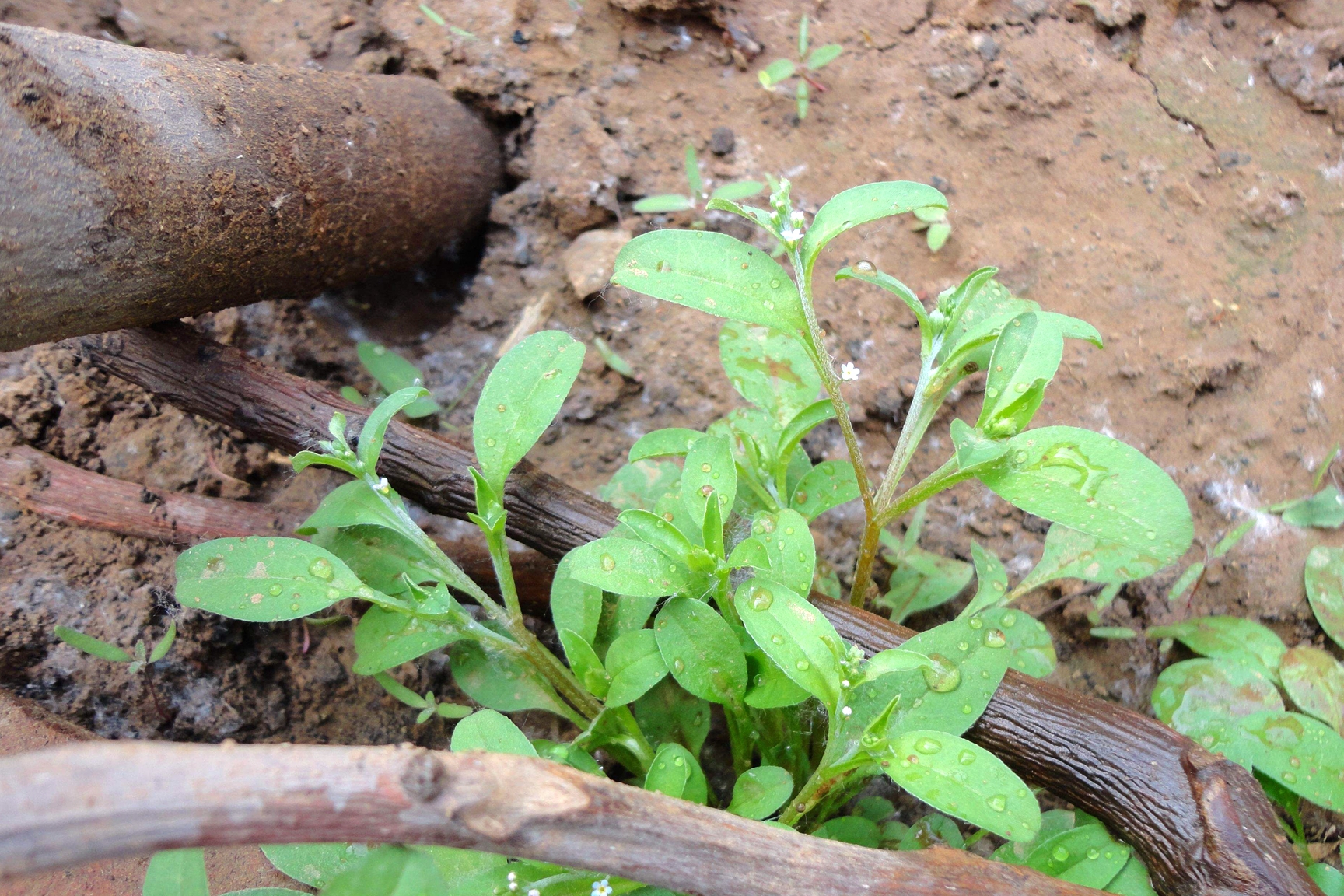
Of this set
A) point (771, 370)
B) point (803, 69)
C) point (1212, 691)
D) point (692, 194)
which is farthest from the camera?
point (803, 69)

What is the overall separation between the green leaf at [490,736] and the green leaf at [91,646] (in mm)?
809

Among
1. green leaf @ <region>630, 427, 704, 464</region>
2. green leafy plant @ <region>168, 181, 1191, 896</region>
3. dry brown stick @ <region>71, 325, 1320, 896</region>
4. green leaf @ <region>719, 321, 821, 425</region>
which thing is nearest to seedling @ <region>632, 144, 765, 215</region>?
green leaf @ <region>719, 321, 821, 425</region>

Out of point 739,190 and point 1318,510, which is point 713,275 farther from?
point 1318,510

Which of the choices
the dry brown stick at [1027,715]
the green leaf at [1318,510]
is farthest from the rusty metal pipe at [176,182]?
the green leaf at [1318,510]

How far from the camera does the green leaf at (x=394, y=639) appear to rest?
5.19 ft

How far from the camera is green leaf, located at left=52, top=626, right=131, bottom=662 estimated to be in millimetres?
1615

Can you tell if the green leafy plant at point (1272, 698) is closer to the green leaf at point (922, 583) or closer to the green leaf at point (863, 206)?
the green leaf at point (922, 583)

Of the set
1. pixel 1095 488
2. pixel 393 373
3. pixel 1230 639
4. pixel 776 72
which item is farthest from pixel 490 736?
pixel 776 72

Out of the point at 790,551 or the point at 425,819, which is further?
the point at 790,551

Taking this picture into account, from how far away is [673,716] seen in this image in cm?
171

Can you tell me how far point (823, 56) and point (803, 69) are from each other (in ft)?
0.25

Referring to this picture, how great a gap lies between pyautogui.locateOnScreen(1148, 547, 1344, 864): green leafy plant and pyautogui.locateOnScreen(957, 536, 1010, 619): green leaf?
1.34ft

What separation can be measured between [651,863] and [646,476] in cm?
100

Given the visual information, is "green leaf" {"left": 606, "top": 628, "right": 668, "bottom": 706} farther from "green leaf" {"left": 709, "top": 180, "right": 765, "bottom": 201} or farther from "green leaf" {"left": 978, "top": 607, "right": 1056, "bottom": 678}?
"green leaf" {"left": 709, "top": 180, "right": 765, "bottom": 201}
